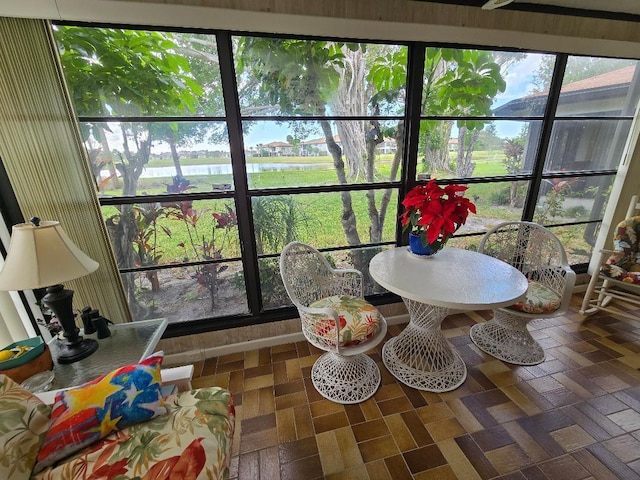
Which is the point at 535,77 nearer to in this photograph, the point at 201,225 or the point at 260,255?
the point at 260,255

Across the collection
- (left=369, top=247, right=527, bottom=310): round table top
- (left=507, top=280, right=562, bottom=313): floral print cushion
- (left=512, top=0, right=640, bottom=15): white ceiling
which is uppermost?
(left=512, top=0, right=640, bottom=15): white ceiling

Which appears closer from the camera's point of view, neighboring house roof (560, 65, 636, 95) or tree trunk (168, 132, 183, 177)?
tree trunk (168, 132, 183, 177)

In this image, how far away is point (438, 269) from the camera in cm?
159

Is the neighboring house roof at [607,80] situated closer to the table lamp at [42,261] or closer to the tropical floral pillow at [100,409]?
the tropical floral pillow at [100,409]

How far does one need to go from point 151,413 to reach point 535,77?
321 centimetres

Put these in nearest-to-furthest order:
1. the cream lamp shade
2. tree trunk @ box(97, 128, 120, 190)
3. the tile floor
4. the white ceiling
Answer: the cream lamp shade, the tile floor, tree trunk @ box(97, 128, 120, 190), the white ceiling

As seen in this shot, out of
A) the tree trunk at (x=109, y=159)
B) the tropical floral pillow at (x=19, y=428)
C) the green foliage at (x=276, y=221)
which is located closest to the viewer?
the tropical floral pillow at (x=19, y=428)

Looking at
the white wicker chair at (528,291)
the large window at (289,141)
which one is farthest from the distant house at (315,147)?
the white wicker chair at (528,291)

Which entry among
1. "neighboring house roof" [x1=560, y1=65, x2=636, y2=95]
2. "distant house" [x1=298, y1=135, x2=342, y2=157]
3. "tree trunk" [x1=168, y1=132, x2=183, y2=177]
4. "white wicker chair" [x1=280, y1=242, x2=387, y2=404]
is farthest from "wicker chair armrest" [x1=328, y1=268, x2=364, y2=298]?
"neighboring house roof" [x1=560, y1=65, x2=636, y2=95]

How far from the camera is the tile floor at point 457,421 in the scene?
4.18 feet

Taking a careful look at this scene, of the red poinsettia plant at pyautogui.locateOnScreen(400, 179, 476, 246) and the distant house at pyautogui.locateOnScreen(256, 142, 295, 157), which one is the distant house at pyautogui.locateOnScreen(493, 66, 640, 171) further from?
the distant house at pyautogui.locateOnScreen(256, 142, 295, 157)

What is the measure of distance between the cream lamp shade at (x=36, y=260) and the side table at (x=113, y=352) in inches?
17.1

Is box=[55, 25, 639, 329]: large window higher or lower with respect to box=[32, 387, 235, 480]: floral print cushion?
higher

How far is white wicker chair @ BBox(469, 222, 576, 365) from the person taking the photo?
175 centimetres
